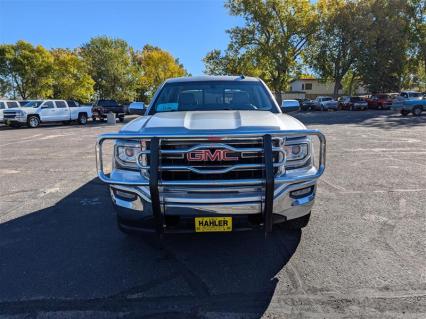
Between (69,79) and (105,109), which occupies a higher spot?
(69,79)

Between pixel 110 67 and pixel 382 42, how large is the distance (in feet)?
111

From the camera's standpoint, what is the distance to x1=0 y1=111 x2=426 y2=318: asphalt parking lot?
2793mm

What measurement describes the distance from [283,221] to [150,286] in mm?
1351

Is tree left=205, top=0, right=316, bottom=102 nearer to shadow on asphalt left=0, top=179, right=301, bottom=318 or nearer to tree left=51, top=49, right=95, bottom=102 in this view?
tree left=51, top=49, right=95, bottom=102

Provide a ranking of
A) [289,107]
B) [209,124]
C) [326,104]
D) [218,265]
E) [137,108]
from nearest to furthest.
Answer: [209,124]
[218,265]
[289,107]
[137,108]
[326,104]

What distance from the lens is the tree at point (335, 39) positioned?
4031 cm

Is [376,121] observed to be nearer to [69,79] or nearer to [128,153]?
[128,153]

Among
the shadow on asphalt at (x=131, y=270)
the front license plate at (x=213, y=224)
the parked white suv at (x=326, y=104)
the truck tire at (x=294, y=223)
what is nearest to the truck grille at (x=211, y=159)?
the front license plate at (x=213, y=224)

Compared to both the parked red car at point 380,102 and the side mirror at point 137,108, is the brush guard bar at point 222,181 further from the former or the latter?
the parked red car at point 380,102

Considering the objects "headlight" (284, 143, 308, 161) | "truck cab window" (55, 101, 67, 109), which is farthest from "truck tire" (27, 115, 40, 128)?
"headlight" (284, 143, 308, 161)

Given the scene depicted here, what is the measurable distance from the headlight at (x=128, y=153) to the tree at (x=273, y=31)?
129ft

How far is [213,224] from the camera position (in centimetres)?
310

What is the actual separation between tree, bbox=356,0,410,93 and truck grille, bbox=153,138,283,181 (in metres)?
42.6

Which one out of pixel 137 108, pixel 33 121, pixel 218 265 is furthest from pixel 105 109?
pixel 218 265
